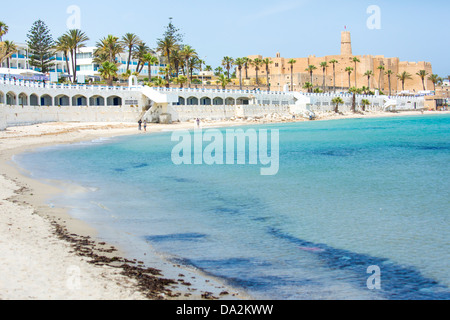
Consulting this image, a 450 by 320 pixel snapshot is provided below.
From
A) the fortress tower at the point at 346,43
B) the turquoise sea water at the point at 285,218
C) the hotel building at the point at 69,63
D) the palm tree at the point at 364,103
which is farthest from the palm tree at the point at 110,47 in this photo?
the fortress tower at the point at 346,43

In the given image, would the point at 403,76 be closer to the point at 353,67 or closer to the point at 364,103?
the point at 353,67

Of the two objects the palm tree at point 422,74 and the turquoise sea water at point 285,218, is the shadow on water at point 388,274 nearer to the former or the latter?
the turquoise sea water at point 285,218

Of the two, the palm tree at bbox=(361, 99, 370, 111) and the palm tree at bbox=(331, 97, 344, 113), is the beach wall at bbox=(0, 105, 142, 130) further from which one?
the palm tree at bbox=(361, 99, 370, 111)

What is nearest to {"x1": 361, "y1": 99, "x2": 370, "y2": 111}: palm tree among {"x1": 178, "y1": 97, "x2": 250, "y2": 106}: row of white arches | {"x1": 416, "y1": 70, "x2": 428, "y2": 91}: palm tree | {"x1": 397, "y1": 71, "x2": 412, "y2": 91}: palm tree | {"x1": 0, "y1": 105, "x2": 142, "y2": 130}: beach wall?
{"x1": 397, "y1": 71, "x2": 412, "y2": 91}: palm tree

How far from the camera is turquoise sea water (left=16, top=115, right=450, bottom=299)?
8625 millimetres

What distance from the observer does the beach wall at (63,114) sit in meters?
41.1

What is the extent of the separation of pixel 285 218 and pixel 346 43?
113 m

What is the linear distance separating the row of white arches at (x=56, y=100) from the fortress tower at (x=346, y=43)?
3031 inches

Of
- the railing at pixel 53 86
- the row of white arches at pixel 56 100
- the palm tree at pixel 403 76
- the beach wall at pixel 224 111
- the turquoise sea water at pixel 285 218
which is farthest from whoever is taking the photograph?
the palm tree at pixel 403 76

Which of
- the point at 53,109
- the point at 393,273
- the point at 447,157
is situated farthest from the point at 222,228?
Result: the point at 53,109

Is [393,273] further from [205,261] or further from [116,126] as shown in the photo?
[116,126]

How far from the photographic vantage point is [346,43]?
390 feet
